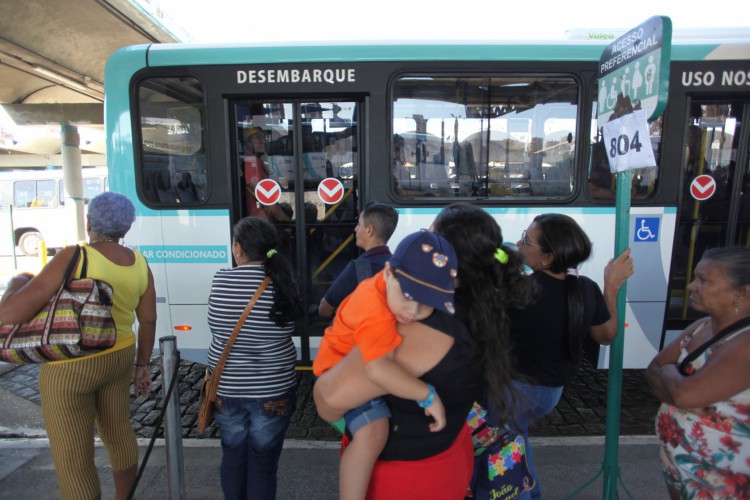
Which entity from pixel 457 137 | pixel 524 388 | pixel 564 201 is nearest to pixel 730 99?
pixel 564 201

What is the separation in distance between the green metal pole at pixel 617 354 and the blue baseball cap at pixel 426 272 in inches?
58.9

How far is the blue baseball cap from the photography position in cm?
132

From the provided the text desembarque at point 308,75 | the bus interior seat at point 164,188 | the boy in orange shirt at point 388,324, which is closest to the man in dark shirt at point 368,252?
the boy in orange shirt at point 388,324

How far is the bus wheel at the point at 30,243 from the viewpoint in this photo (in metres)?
14.3

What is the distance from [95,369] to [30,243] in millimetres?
15390

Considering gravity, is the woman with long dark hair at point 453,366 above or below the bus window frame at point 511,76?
below

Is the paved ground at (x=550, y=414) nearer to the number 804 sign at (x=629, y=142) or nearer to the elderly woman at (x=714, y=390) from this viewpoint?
the elderly woman at (x=714, y=390)

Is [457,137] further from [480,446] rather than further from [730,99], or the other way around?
[480,446]

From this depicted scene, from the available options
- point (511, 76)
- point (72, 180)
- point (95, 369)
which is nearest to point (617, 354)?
point (511, 76)

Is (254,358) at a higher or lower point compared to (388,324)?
lower

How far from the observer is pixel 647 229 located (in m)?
4.09

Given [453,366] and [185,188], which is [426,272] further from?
[185,188]

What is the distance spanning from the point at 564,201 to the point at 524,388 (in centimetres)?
245

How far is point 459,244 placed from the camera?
62.4 inches
